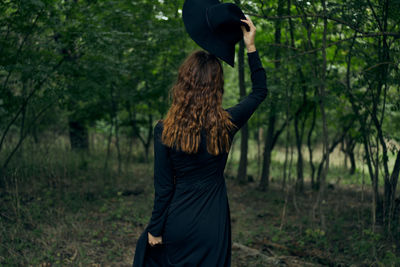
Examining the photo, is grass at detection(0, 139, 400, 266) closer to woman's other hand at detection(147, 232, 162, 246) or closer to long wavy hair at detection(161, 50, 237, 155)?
woman's other hand at detection(147, 232, 162, 246)

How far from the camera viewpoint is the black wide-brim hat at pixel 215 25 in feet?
6.97

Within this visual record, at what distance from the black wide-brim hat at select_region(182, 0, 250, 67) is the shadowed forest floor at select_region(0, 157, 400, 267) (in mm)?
2992

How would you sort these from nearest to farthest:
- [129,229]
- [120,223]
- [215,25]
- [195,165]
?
[215,25]
[195,165]
[129,229]
[120,223]

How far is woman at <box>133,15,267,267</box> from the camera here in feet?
7.25

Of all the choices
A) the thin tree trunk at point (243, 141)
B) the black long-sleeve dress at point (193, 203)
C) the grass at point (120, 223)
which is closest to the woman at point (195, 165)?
the black long-sleeve dress at point (193, 203)

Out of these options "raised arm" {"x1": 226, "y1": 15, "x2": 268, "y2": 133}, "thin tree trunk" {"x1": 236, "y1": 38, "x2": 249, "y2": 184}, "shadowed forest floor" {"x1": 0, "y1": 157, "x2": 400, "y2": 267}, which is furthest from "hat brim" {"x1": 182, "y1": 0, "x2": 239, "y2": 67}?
"thin tree trunk" {"x1": 236, "y1": 38, "x2": 249, "y2": 184}

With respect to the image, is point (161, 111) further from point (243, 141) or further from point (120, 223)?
point (120, 223)

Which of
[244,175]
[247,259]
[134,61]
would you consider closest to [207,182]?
[247,259]

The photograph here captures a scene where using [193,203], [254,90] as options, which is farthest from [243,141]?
[193,203]

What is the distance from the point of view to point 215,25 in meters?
2.13

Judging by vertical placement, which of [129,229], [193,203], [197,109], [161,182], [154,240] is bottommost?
[129,229]

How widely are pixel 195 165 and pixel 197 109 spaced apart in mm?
369

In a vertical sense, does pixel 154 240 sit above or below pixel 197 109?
below

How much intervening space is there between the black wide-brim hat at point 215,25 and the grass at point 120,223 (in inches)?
118
